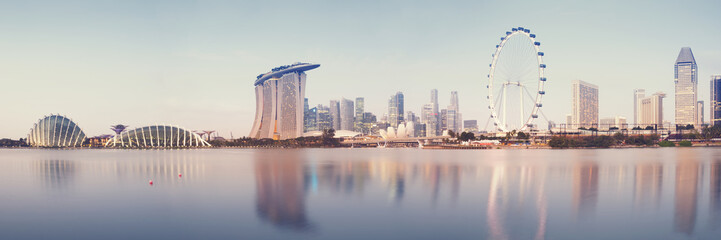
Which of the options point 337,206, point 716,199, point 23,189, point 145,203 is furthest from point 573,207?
point 23,189


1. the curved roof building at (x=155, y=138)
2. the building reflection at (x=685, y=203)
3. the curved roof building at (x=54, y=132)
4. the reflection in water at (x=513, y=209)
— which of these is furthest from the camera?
the curved roof building at (x=54, y=132)

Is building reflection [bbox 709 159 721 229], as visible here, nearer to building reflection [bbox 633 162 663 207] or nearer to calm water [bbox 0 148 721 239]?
calm water [bbox 0 148 721 239]

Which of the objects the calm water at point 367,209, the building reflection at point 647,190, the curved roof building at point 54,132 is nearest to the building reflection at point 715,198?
the calm water at point 367,209

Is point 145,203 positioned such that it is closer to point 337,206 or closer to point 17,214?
point 17,214

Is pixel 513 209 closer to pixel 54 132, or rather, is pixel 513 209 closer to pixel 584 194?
pixel 584 194

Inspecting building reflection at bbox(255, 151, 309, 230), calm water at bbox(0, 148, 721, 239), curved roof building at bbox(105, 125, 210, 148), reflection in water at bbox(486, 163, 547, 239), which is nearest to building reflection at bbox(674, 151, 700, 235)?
calm water at bbox(0, 148, 721, 239)

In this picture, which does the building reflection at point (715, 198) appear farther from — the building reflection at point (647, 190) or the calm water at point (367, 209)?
the building reflection at point (647, 190)
